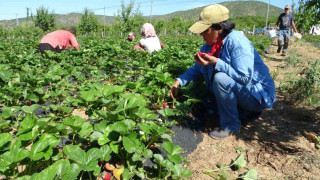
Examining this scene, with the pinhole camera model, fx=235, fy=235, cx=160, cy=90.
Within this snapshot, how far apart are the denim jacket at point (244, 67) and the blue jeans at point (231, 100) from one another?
5 centimetres

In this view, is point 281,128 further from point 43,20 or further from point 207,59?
point 43,20

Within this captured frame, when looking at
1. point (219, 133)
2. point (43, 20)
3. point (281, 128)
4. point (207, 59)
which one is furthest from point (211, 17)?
point (43, 20)

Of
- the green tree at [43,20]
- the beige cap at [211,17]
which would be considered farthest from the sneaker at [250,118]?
the green tree at [43,20]

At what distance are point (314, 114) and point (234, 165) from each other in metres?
1.66

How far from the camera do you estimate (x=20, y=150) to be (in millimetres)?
1262

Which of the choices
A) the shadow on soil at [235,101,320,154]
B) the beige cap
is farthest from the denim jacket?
the shadow on soil at [235,101,320,154]

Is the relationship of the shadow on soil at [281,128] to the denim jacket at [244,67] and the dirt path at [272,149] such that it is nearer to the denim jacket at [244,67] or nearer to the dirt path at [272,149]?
the dirt path at [272,149]

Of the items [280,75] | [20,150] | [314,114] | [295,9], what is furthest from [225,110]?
[295,9]

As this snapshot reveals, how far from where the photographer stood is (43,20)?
3322 centimetres

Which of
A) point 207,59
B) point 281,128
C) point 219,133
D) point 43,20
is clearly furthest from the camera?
point 43,20

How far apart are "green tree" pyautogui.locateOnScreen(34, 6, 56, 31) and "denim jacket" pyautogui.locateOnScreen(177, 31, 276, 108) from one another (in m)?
36.1

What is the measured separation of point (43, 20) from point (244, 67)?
121 ft

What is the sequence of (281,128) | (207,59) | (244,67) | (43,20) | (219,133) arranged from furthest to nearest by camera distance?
(43,20), (281,128), (219,133), (207,59), (244,67)

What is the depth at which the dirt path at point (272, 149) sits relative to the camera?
1.86m
